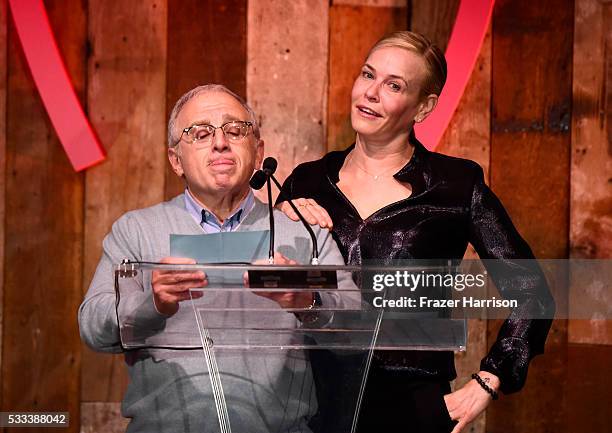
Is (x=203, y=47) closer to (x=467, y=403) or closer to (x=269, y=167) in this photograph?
(x=269, y=167)

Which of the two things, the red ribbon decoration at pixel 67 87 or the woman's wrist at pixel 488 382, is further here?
the red ribbon decoration at pixel 67 87

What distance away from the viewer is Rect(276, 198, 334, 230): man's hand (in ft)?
8.08

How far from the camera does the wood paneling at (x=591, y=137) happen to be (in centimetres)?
335

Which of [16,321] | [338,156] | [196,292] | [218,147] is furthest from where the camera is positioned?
[16,321]

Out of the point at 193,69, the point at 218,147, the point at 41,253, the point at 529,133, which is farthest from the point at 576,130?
the point at 41,253

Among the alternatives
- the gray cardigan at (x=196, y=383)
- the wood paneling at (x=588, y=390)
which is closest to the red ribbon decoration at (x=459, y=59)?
the wood paneling at (x=588, y=390)

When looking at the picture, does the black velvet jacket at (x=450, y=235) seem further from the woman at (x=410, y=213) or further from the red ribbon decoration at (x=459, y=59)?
the red ribbon decoration at (x=459, y=59)

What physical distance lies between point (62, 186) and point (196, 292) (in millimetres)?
1511

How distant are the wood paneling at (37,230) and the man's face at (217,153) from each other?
977 millimetres

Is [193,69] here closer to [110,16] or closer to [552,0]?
[110,16]

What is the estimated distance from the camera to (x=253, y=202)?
8.00 ft

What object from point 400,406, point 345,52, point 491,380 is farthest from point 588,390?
point 345,52

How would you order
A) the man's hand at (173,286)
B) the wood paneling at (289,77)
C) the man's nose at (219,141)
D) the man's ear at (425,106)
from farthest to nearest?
the wood paneling at (289,77) → the man's ear at (425,106) → the man's nose at (219,141) → the man's hand at (173,286)

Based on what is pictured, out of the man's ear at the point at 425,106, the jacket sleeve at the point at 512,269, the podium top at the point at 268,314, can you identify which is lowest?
the podium top at the point at 268,314
